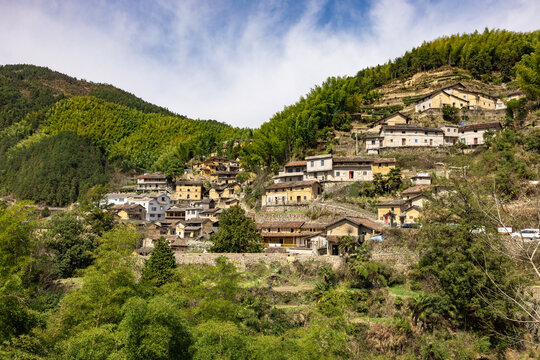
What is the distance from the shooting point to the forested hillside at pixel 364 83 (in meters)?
44.9

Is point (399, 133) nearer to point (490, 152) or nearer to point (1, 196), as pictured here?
point (490, 152)

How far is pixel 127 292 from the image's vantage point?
12.7 meters

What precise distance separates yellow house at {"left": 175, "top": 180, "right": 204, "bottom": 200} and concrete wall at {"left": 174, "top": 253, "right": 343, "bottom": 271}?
27.3 m

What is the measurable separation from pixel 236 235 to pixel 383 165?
17.9 metres

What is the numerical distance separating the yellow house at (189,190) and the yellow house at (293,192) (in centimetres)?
2079

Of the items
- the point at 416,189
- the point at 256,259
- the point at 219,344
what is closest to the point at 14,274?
the point at 219,344

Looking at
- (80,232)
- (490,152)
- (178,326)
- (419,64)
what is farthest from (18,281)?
(419,64)

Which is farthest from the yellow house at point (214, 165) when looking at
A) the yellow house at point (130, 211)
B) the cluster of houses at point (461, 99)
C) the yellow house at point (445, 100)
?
the yellow house at point (445, 100)

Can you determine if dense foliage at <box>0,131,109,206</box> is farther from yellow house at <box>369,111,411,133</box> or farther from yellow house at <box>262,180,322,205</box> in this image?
yellow house at <box>369,111,411,133</box>

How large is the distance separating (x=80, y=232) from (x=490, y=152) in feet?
128

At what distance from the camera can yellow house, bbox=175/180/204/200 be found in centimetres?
5575

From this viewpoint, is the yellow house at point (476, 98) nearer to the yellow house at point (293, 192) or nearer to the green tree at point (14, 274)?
the yellow house at point (293, 192)

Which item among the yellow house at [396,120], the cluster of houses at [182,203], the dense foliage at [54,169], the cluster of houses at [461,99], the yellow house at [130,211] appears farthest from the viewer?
the dense foliage at [54,169]

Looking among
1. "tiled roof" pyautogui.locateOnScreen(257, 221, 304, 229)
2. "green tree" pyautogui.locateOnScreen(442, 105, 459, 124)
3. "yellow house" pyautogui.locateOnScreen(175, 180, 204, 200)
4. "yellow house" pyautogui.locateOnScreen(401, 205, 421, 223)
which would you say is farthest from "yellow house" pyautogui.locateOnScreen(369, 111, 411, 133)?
"yellow house" pyautogui.locateOnScreen(175, 180, 204, 200)
